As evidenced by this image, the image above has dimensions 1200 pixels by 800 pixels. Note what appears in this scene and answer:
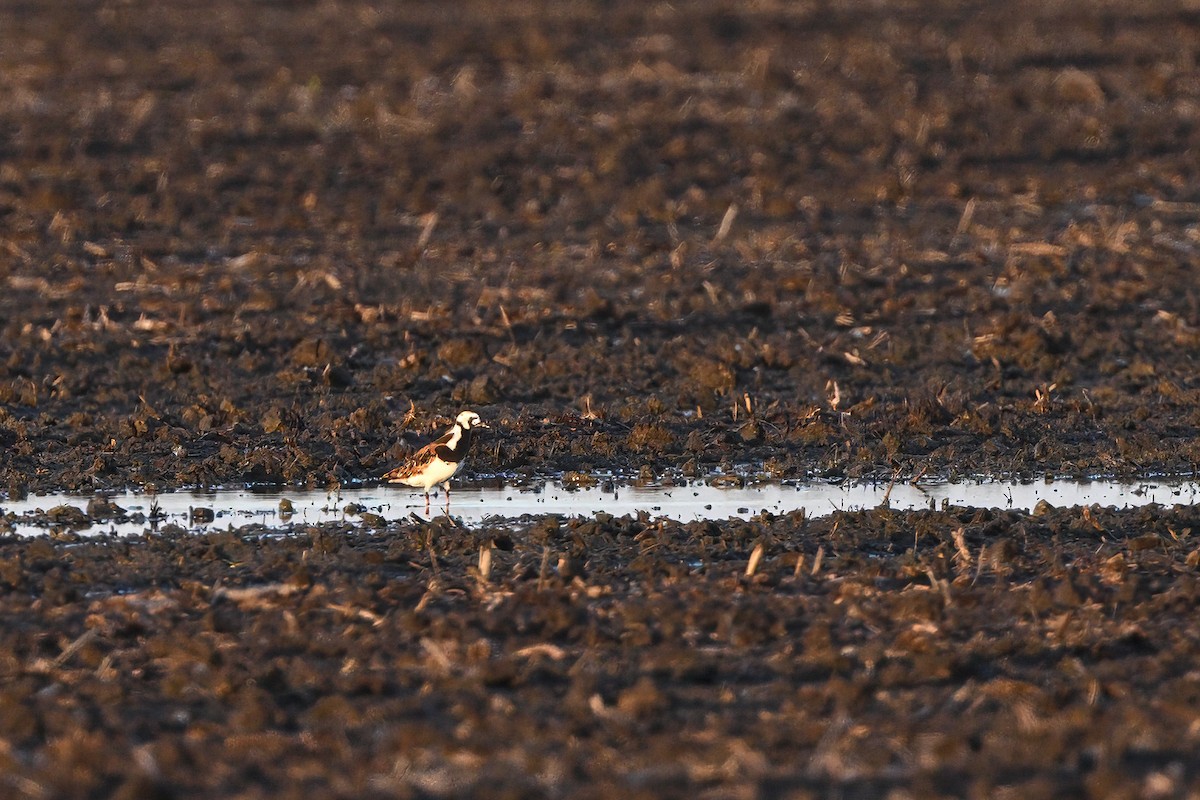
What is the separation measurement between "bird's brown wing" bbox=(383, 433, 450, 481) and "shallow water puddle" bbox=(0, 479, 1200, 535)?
0.19m

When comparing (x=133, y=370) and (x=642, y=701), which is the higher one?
(x=642, y=701)

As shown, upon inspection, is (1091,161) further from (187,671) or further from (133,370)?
(187,671)

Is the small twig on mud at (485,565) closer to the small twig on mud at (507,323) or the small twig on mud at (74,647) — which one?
the small twig on mud at (74,647)

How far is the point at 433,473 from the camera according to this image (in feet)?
38.8

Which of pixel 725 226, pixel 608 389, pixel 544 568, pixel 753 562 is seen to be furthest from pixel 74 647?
pixel 725 226

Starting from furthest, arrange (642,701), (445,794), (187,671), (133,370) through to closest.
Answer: (133,370)
(187,671)
(642,701)
(445,794)

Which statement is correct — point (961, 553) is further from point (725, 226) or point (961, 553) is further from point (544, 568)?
point (725, 226)

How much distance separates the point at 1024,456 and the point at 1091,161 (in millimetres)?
11974

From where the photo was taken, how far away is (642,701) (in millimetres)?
7734

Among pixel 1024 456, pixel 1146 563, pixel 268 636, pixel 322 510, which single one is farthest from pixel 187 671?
pixel 1024 456

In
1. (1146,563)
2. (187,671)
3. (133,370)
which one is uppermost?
(187,671)

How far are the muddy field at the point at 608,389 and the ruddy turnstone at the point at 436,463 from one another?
1.94ft

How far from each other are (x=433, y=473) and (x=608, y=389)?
3095 millimetres

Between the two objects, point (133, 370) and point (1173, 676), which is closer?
point (1173, 676)
